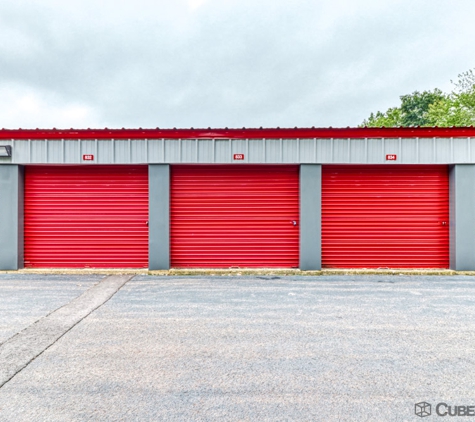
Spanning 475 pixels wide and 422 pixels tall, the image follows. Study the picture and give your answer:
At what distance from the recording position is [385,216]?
28.9 ft

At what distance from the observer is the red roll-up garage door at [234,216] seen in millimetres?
8852

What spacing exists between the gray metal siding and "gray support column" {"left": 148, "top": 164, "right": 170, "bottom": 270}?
0.36m

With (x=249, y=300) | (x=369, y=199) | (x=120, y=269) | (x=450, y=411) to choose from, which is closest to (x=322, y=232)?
(x=369, y=199)

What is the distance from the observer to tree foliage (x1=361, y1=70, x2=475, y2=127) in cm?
2838

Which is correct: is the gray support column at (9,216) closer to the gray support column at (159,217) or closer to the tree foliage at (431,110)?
the gray support column at (159,217)

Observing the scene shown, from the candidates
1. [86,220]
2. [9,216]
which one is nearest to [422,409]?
[86,220]

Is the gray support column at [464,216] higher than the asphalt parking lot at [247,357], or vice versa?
the gray support column at [464,216]

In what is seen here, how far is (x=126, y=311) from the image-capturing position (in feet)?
17.5

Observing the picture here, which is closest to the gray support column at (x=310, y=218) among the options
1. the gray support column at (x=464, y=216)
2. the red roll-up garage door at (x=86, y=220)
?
the gray support column at (x=464, y=216)

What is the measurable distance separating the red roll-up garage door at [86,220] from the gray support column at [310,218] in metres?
4.40

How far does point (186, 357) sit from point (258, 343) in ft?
3.09

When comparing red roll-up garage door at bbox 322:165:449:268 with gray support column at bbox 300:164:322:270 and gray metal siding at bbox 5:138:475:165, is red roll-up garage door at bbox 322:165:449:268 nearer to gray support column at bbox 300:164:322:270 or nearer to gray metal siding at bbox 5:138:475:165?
gray support column at bbox 300:164:322:270

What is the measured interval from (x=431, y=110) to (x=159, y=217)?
3539 cm

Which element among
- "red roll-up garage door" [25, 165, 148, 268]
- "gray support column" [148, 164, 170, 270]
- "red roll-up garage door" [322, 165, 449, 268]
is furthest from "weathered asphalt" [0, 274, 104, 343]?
"red roll-up garage door" [322, 165, 449, 268]
